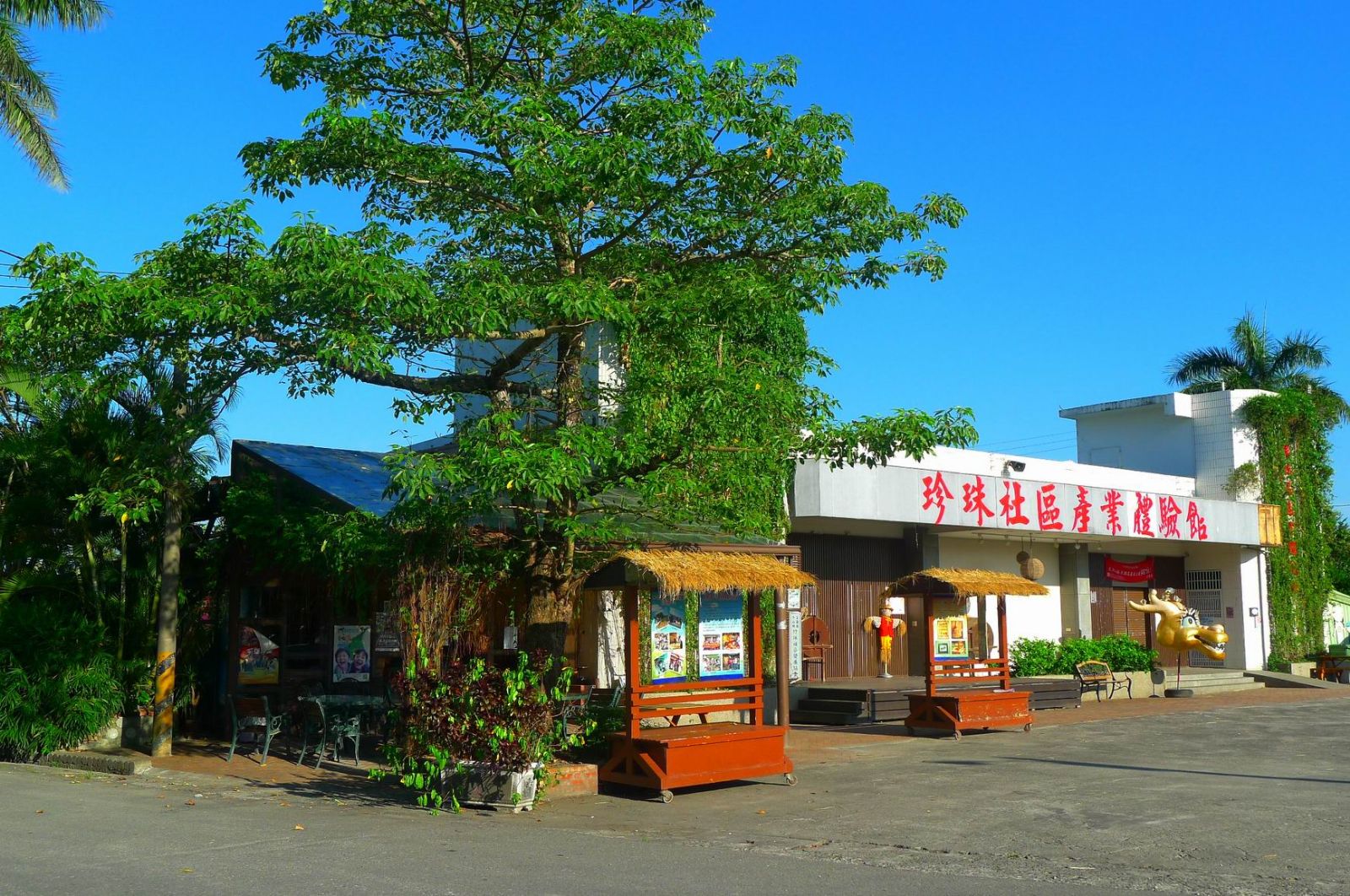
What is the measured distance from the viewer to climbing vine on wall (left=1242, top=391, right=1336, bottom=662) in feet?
104

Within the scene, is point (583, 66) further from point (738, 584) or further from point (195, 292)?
point (738, 584)

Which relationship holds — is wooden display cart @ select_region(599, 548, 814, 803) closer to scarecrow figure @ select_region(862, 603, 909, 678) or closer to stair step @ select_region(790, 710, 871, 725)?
stair step @ select_region(790, 710, 871, 725)

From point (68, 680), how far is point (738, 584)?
842 cm

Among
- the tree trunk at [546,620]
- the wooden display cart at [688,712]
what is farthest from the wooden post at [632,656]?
the tree trunk at [546,620]

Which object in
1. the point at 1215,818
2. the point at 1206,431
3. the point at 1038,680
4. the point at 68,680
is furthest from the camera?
the point at 1206,431

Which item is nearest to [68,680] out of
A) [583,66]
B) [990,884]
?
[583,66]

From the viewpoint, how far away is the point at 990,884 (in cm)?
805

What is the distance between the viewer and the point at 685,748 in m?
12.1

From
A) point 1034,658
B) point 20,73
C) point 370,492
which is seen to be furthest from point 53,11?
point 1034,658

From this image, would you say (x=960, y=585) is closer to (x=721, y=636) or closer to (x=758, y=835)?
(x=721, y=636)

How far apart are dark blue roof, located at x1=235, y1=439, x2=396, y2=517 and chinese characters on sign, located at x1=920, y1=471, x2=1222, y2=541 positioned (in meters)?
10.1

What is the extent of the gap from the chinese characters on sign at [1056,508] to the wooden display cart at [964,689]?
13.6ft

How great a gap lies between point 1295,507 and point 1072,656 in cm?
1013

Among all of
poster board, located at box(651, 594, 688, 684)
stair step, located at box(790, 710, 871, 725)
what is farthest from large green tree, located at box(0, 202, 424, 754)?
stair step, located at box(790, 710, 871, 725)
